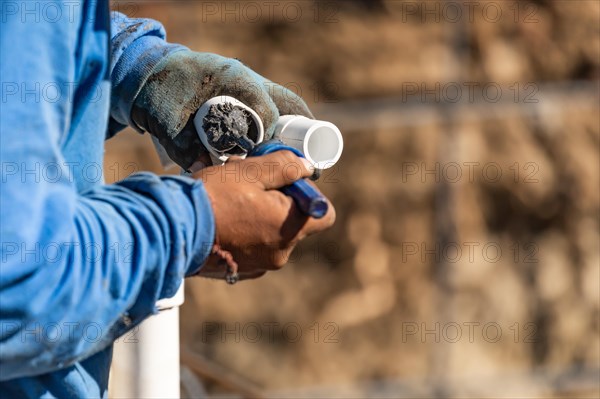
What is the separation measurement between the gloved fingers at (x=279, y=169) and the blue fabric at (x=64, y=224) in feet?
0.32

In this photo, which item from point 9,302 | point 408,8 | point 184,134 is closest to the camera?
point 9,302

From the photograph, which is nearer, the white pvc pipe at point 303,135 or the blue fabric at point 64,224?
the blue fabric at point 64,224

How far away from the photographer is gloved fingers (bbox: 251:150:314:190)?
1.17 metres

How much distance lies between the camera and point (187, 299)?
3.02 metres

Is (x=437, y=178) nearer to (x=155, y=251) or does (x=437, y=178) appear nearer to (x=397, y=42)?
(x=397, y=42)

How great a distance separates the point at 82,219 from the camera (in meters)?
1.04

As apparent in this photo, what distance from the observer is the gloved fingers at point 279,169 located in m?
1.17

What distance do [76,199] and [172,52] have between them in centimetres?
52

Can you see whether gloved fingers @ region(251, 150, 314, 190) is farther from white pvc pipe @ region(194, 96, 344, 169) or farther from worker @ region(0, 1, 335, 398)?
white pvc pipe @ region(194, 96, 344, 169)

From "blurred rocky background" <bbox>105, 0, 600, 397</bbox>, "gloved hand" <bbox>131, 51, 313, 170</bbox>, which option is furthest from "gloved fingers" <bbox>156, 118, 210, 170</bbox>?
"blurred rocky background" <bbox>105, 0, 600, 397</bbox>

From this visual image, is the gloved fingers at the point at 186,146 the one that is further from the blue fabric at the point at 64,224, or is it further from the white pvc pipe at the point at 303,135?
the blue fabric at the point at 64,224

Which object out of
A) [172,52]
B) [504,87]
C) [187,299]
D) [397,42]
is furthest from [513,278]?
[172,52]

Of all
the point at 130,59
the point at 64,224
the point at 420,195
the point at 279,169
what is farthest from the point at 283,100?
the point at 420,195

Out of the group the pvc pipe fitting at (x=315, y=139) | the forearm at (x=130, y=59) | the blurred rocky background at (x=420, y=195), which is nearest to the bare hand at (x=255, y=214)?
the pvc pipe fitting at (x=315, y=139)
